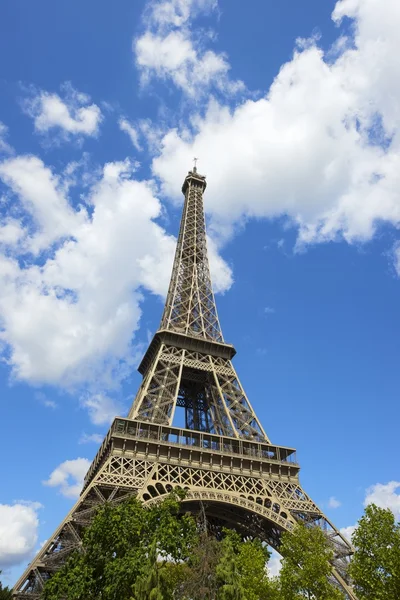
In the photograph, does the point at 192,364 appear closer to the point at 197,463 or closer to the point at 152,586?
the point at 197,463

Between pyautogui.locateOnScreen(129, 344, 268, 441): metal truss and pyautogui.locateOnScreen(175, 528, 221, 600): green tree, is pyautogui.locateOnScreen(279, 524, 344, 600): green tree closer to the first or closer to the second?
pyautogui.locateOnScreen(175, 528, 221, 600): green tree

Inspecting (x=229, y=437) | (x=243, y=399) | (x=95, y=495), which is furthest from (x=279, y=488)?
(x=95, y=495)

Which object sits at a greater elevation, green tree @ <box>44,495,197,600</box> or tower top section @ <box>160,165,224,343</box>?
tower top section @ <box>160,165,224,343</box>

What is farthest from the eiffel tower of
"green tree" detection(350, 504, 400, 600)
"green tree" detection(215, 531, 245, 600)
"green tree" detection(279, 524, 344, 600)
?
"green tree" detection(215, 531, 245, 600)

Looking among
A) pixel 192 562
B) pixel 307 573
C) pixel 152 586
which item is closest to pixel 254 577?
pixel 307 573

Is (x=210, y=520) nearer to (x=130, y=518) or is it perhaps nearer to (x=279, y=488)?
(x=279, y=488)
